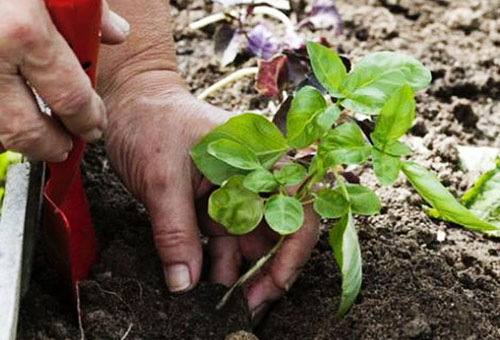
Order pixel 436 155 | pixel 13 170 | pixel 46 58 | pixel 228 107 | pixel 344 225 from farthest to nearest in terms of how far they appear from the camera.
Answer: pixel 228 107, pixel 436 155, pixel 13 170, pixel 344 225, pixel 46 58

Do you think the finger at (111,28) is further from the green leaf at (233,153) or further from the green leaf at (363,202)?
the green leaf at (363,202)

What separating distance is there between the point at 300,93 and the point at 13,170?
539 mm

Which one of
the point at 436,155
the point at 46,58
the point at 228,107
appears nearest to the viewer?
the point at 46,58

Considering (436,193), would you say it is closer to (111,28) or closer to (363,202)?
(363,202)

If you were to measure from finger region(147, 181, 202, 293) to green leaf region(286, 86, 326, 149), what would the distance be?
0.76 ft

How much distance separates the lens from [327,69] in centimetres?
140

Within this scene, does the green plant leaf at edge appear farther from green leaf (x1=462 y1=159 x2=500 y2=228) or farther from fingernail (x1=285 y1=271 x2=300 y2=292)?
green leaf (x1=462 y1=159 x2=500 y2=228)

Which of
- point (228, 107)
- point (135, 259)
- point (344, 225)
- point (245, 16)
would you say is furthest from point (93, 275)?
point (245, 16)

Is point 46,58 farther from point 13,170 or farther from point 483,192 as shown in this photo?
point 483,192

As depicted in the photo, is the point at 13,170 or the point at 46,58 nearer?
the point at 46,58

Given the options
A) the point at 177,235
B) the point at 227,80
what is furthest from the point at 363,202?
the point at 227,80

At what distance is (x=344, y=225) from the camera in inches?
53.1

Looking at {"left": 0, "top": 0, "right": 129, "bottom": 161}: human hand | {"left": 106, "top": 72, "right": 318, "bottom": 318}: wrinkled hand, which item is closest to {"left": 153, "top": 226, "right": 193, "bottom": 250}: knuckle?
{"left": 106, "top": 72, "right": 318, "bottom": 318}: wrinkled hand

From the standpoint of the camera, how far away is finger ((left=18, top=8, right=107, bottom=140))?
1.23 metres
